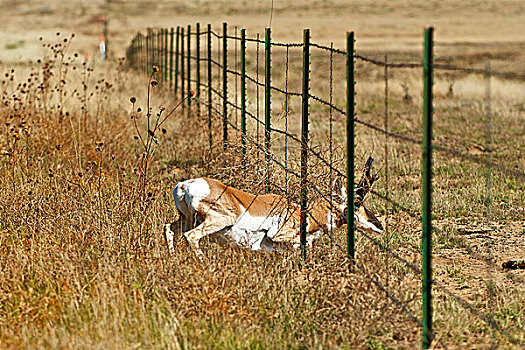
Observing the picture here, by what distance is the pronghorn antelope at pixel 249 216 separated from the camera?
22.7ft

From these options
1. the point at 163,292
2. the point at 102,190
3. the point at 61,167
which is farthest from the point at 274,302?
the point at 61,167

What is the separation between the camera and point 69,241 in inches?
258

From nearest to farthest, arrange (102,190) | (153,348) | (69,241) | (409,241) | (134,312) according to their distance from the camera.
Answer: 1. (153,348)
2. (134,312)
3. (69,241)
4. (102,190)
5. (409,241)

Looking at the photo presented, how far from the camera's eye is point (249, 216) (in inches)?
275

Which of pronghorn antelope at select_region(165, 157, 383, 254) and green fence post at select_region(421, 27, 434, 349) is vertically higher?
green fence post at select_region(421, 27, 434, 349)

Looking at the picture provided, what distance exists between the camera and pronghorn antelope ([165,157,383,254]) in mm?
6914

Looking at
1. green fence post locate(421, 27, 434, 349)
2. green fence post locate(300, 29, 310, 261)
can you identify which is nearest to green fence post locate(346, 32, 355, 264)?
green fence post locate(300, 29, 310, 261)

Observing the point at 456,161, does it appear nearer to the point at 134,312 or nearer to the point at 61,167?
the point at 61,167

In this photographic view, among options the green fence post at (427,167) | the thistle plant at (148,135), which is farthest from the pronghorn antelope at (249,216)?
the green fence post at (427,167)

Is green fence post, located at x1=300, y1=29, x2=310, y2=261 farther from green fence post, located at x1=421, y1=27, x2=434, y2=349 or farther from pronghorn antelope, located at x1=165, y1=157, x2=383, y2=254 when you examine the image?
green fence post, located at x1=421, y1=27, x2=434, y2=349

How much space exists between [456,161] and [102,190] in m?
7.69

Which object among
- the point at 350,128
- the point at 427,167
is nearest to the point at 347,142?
the point at 350,128

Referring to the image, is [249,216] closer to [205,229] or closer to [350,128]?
[205,229]

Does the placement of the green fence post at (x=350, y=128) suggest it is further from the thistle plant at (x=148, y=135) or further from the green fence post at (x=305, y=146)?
the thistle plant at (x=148, y=135)
